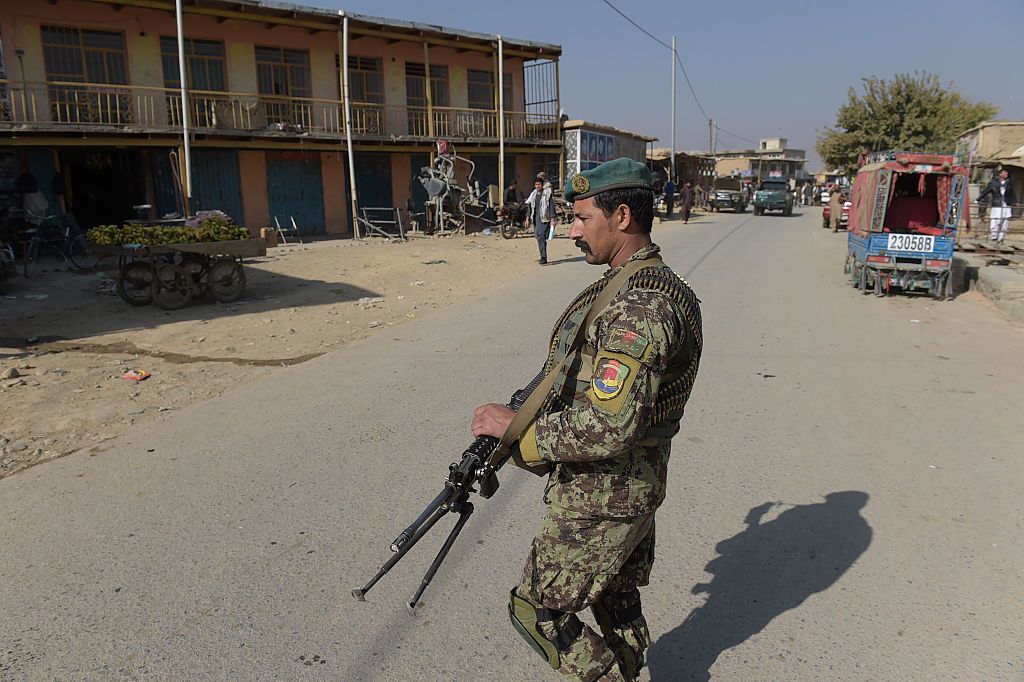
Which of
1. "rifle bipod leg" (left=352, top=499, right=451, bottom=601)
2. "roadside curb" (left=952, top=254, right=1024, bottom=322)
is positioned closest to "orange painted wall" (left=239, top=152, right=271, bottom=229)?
"roadside curb" (left=952, top=254, right=1024, bottom=322)

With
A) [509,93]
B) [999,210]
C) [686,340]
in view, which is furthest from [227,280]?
[509,93]

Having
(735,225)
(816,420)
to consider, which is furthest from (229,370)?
(735,225)

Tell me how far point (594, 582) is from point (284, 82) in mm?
22383

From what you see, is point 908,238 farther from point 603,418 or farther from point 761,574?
point 603,418

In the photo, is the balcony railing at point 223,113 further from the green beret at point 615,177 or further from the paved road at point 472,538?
the green beret at point 615,177

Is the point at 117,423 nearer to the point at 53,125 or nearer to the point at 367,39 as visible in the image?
the point at 53,125

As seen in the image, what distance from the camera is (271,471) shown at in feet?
13.9

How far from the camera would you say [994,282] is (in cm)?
1029

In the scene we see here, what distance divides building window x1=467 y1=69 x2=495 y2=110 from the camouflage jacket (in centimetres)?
2552

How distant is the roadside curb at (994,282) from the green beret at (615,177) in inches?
373

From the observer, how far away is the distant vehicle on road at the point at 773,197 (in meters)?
35.1

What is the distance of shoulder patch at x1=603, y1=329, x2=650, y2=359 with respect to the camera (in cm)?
169

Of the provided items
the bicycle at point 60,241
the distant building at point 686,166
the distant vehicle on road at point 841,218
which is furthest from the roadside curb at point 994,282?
the distant building at point 686,166

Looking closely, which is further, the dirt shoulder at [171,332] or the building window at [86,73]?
the building window at [86,73]
